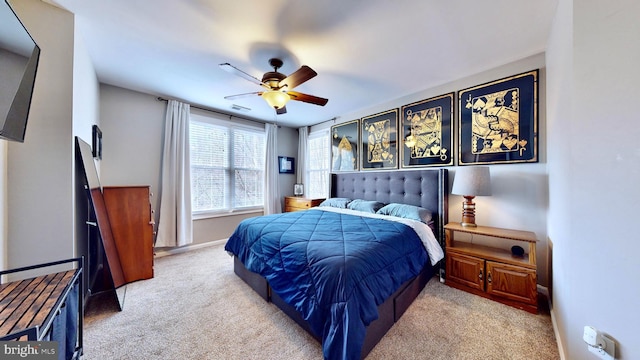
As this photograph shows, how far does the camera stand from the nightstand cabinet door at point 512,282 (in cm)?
189

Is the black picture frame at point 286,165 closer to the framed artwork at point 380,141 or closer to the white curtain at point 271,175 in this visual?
the white curtain at point 271,175

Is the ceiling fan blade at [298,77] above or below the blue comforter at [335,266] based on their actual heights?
above

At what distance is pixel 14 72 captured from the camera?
3.53 ft

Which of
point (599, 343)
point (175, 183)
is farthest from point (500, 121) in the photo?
point (175, 183)

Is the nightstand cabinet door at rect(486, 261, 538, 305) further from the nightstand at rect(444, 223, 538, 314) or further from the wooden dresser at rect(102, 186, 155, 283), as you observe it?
the wooden dresser at rect(102, 186, 155, 283)

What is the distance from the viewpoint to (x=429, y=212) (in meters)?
2.74

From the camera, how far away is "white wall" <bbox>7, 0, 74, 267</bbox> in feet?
4.86

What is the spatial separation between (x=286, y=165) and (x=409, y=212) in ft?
10.4

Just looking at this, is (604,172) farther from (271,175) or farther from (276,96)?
(271,175)

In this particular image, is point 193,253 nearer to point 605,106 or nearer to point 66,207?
point 66,207

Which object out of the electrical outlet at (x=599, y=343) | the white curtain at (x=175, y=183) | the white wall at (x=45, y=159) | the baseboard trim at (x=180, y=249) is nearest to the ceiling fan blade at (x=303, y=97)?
Answer: the white wall at (x=45, y=159)

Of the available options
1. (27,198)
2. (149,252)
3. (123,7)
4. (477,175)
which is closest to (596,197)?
(477,175)

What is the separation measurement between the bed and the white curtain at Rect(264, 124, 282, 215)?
2.05 metres

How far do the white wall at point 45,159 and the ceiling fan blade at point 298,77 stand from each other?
1732 mm
